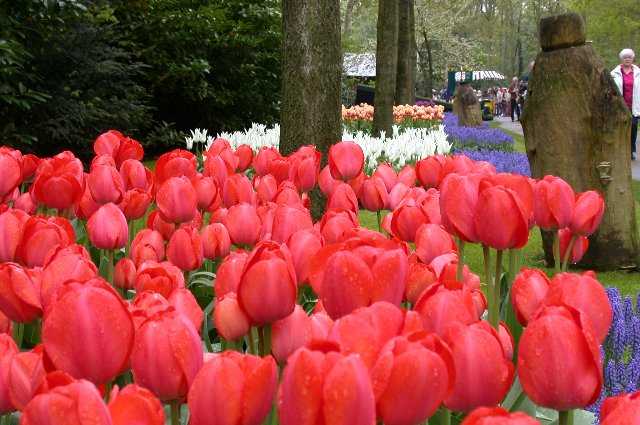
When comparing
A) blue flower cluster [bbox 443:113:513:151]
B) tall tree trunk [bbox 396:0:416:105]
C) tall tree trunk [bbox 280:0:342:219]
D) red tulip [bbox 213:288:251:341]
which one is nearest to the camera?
red tulip [bbox 213:288:251:341]

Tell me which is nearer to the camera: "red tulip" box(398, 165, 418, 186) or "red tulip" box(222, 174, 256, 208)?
"red tulip" box(222, 174, 256, 208)

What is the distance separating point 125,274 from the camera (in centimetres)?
204

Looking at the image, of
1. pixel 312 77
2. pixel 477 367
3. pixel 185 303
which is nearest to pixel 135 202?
pixel 185 303

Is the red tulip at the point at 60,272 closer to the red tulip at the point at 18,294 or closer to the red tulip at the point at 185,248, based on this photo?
the red tulip at the point at 18,294

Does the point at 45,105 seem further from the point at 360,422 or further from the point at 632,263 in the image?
the point at 360,422

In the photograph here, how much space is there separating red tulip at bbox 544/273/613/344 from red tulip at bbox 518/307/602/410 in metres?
0.18

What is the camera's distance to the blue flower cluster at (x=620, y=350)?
9.57 feet

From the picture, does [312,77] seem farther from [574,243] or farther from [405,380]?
[405,380]

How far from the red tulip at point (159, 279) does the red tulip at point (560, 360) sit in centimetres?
72

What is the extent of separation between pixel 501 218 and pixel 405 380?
2.40 ft

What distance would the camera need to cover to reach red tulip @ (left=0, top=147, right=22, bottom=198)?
2.75 metres

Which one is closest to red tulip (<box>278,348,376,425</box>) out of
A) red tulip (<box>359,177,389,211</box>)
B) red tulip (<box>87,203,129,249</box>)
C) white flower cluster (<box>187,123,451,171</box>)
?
red tulip (<box>87,203,129,249</box>)

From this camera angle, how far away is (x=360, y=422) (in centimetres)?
85

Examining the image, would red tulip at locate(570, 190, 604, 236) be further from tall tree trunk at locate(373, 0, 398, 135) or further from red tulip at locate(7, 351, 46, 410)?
tall tree trunk at locate(373, 0, 398, 135)
